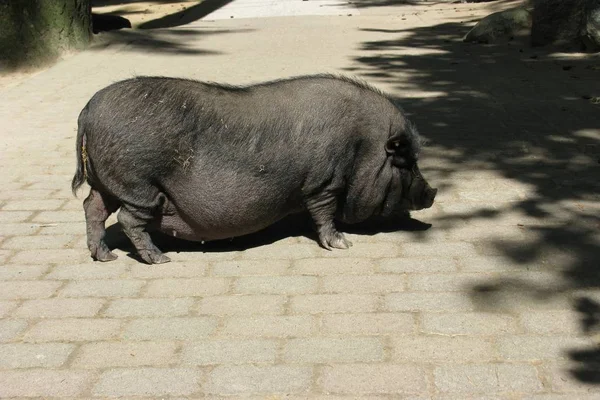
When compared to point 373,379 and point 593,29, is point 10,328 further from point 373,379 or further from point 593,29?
point 593,29

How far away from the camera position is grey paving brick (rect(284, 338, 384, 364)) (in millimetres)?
3703

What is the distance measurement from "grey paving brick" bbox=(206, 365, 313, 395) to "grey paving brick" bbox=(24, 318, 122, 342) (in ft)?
2.31

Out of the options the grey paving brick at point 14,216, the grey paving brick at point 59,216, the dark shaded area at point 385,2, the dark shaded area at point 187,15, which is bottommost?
the dark shaded area at point 187,15

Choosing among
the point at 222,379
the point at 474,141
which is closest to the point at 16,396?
the point at 222,379

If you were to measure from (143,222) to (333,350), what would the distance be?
1.49 m

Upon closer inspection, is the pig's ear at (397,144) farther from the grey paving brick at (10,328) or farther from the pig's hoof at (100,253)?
the grey paving brick at (10,328)

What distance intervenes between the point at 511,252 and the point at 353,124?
120cm

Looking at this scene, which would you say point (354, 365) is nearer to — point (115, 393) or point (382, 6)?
point (115, 393)

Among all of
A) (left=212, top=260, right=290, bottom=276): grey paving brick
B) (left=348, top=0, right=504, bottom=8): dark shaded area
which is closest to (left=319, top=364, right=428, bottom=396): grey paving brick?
(left=212, top=260, right=290, bottom=276): grey paving brick

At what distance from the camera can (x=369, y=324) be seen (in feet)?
13.2

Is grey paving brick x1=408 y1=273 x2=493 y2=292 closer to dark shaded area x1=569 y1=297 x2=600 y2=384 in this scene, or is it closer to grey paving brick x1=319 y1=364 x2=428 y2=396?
dark shaded area x1=569 y1=297 x2=600 y2=384

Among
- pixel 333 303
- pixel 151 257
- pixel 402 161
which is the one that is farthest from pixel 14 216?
pixel 402 161

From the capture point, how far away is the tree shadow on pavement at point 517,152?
448 centimetres

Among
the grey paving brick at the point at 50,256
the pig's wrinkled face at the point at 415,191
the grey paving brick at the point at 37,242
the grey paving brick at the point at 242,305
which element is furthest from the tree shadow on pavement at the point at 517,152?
the grey paving brick at the point at 37,242
